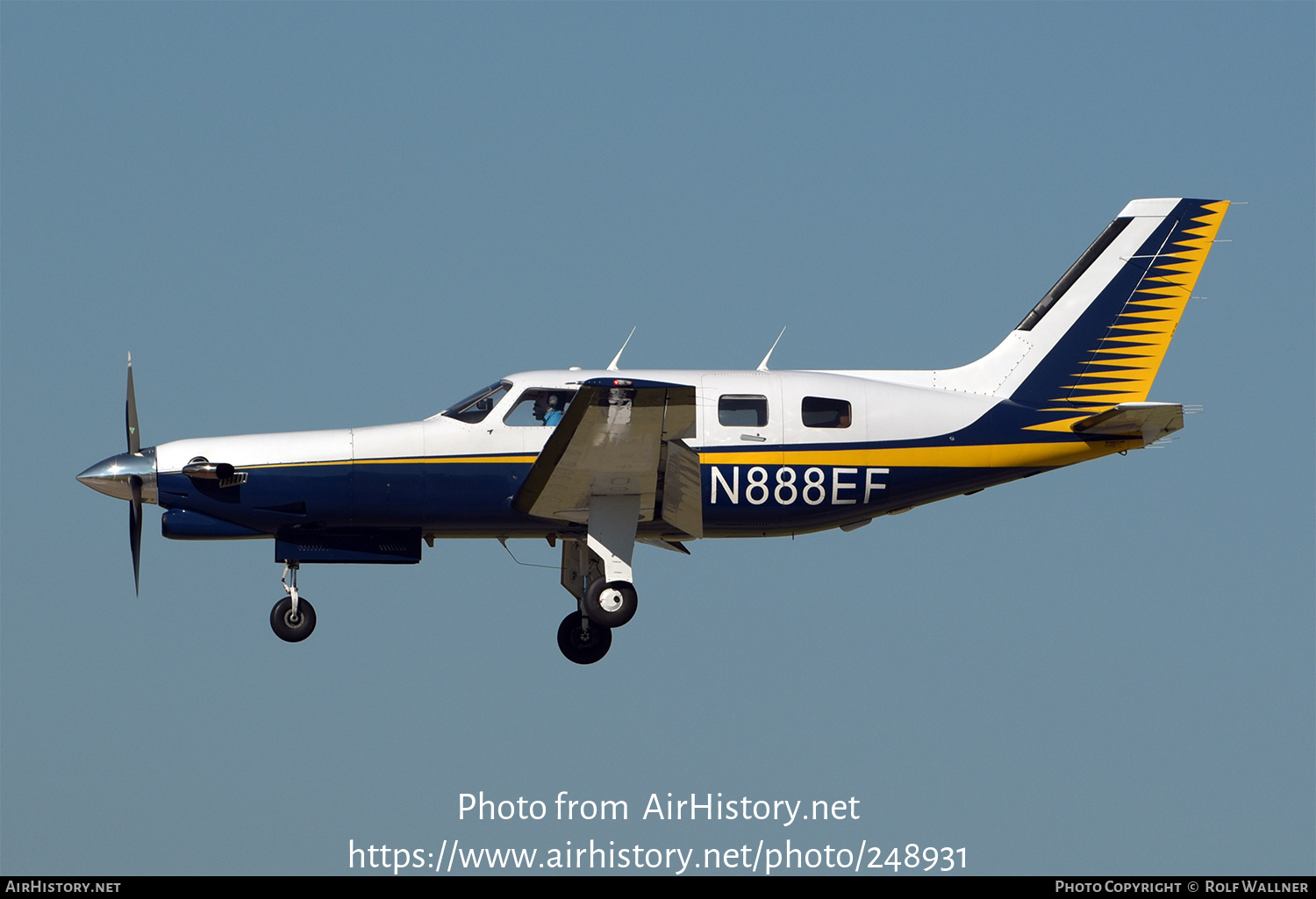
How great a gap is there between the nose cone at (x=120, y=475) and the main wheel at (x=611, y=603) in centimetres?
542

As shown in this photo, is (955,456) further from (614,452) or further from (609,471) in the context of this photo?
(614,452)

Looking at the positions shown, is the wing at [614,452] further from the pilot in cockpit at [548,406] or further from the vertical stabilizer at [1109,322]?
the vertical stabilizer at [1109,322]

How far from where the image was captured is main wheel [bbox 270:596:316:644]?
19891 millimetres

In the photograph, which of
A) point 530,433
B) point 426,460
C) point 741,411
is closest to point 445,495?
point 426,460

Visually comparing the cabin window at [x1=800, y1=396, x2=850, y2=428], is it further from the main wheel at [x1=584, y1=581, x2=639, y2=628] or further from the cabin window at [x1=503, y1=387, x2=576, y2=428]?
the main wheel at [x1=584, y1=581, x2=639, y2=628]

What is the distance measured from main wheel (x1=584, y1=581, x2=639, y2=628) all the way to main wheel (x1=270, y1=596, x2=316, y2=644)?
348 centimetres

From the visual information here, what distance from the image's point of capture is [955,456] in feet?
66.8

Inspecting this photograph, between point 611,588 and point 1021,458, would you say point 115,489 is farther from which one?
point 1021,458

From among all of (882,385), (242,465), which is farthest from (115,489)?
(882,385)

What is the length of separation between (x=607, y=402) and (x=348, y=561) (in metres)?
4.68

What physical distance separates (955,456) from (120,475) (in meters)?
10.1

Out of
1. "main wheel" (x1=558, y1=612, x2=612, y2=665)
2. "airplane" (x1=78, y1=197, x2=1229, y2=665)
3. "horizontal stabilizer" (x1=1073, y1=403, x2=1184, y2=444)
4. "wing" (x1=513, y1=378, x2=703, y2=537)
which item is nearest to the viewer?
"wing" (x1=513, y1=378, x2=703, y2=537)

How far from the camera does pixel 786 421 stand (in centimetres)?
Answer: 1983

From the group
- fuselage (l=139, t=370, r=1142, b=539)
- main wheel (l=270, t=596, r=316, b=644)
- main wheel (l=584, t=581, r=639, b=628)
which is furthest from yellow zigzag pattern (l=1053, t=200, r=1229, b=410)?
main wheel (l=270, t=596, r=316, b=644)
